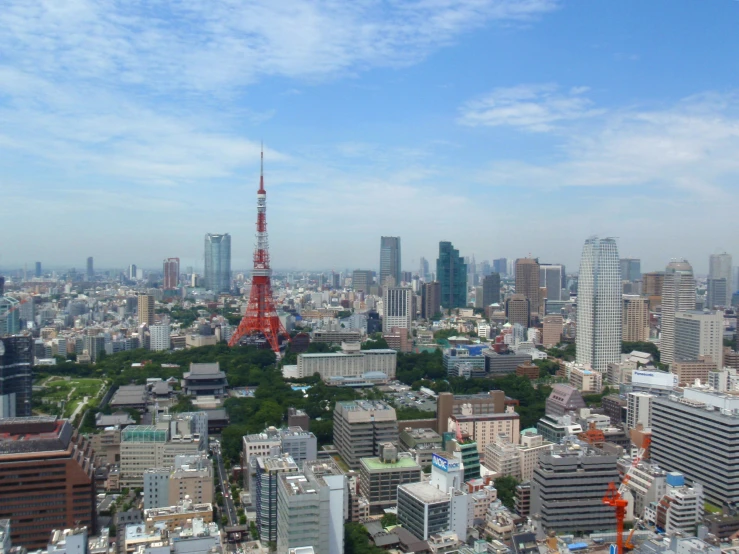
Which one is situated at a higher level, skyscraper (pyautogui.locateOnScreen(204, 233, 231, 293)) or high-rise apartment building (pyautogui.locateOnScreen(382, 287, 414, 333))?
skyscraper (pyautogui.locateOnScreen(204, 233, 231, 293))

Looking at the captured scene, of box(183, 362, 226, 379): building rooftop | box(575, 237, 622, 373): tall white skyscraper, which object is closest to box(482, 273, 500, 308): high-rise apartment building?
box(575, 237, 622, 373): tall white skyscraper

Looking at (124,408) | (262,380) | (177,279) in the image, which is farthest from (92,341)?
(177,279)

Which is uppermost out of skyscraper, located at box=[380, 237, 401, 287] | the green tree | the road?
skyscraper, located at box=[380, 237, 401, 287]

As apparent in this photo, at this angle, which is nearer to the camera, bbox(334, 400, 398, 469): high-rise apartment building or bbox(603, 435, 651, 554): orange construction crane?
bbox(603, 435, 651, 554): orange construction crane

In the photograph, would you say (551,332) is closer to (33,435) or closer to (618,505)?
(618,505)

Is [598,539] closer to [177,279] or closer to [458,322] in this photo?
[458,322]

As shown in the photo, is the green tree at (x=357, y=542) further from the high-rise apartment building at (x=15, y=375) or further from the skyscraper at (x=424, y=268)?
the skyscraper at (x=424, y=268)

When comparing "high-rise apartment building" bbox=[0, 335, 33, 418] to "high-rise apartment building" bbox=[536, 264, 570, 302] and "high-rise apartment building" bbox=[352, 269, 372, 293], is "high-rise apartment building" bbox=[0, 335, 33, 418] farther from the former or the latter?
"high-rise apartment building" bbox=[352, 269, 372, 293]
